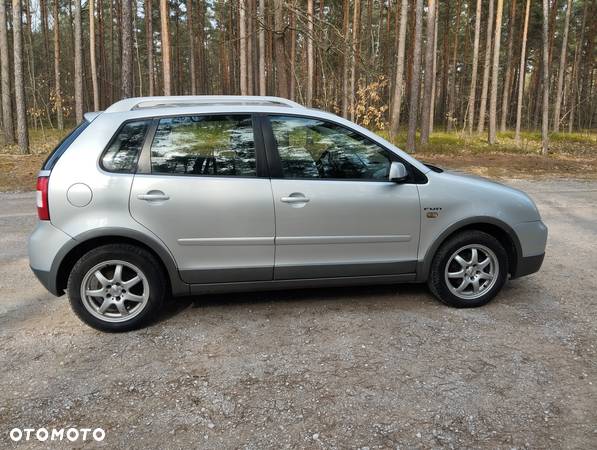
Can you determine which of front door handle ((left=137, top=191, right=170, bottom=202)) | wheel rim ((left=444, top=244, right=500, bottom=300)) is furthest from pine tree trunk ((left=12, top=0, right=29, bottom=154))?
wheel rim ((left=444, top=244, right=500, bottom=300))

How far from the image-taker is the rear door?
383 cm

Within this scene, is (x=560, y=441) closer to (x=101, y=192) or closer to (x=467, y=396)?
(x=467, y=396)

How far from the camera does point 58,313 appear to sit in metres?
4.30

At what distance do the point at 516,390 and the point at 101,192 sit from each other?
10.8 feet

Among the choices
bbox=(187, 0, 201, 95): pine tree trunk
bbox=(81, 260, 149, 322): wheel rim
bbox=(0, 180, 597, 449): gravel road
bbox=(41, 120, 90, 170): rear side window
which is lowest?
bbox=(0, 180, 597, 449): gravel road

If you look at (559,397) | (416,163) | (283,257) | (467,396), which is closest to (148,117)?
(283,257)

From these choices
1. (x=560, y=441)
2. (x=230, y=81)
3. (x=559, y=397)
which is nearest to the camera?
(x=560, y=441)

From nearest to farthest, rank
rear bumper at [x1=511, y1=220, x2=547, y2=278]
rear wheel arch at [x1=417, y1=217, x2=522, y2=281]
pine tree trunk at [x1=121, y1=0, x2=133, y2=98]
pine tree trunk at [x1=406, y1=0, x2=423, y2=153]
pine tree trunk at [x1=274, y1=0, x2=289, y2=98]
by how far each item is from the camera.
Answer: rear wheel arch at [x1=417, y1=217, x2=522, y2=281]
rear bumper at [x1=511, y1=220, x2=547, y2=278]
pine tree trunk at [x1=274, y1=0, x2=289, y2=98]
pine tree trunk at [x1=121, y1=0, x2=133, y2=98]
pine tree trunk at [x1=406, y1=0, x2=423, y2=153]

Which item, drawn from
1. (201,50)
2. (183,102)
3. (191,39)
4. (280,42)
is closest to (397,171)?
(183,102)

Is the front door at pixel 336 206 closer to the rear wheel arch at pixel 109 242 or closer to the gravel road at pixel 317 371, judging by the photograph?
the gravel road at pixel 317 371

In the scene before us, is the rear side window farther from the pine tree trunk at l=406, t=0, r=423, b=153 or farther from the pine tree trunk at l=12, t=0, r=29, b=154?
the pine tree trunk at l=406, t=0, r=423, b=153

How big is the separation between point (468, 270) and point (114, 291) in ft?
10.1

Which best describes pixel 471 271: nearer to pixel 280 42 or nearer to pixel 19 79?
pixel 280 42

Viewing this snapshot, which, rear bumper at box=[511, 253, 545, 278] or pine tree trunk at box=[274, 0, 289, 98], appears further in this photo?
pine tree trunk at box=[274, 0, 289, 98]
